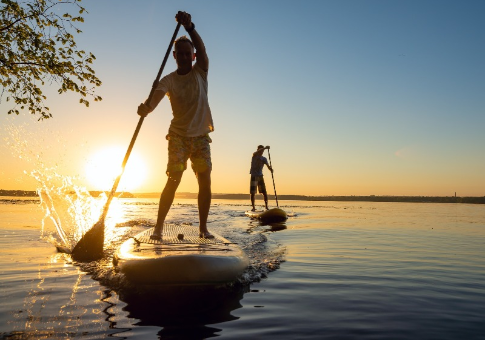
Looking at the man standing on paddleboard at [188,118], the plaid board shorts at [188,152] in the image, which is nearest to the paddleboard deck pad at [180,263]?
the man standing on paddleboard at [188,118]

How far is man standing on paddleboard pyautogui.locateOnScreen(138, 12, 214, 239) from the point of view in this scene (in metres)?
5.41

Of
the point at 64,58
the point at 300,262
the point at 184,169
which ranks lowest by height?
the point at 300,262

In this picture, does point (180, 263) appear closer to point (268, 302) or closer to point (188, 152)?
point (268, 302)

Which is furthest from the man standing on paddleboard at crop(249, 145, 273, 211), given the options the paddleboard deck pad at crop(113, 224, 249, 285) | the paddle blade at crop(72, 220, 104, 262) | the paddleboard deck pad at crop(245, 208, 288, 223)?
the paddleboard deck pad at crop(113, 224, 249, 285)

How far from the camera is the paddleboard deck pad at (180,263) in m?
3.62

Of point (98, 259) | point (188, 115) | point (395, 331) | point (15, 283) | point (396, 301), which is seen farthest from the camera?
point (98, 259)

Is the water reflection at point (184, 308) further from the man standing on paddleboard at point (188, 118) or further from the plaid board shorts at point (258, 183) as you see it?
the plaid board shorts at point (258, 183)

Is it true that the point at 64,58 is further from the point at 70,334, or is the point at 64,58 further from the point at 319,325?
the point at 319,325

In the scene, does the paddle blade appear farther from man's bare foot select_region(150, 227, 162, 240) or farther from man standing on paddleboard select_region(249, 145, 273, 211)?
man standing on paddleboard select_region(249, 145, 273, 211)

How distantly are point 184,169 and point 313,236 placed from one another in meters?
5.12

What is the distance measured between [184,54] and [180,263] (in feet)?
10.2

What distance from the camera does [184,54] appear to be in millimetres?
5438

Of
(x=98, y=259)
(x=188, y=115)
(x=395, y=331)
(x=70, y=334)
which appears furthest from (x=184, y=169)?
(x=395, y=331)

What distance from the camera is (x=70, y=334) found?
2.59 meters
